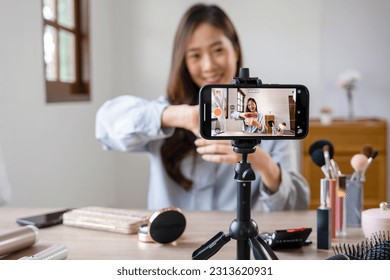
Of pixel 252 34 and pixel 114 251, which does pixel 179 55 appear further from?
pixel 252 34

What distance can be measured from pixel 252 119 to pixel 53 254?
9.1 inches

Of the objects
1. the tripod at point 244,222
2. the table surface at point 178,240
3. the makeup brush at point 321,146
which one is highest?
the makeup brush at point 321,146

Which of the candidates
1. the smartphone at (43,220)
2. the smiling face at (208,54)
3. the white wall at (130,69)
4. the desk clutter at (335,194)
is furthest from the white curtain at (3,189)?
the desk clutter at (335,194)

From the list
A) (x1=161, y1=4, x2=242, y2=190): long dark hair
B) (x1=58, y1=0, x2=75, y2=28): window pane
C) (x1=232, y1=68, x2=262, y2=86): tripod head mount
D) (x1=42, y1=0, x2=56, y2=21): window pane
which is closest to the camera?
(x1=232, y1=68, x2=262, y2=86): tripod head mount

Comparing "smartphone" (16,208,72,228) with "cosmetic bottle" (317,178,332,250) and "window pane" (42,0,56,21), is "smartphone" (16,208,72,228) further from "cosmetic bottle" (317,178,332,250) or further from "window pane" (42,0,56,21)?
"window pane" (42,0,56,21)

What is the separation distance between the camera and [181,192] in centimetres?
100

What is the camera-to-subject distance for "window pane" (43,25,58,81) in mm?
1115

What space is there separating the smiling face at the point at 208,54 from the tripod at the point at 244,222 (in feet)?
1.62

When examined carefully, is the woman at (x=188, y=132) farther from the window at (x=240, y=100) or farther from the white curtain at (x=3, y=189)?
the window at (x=240, y=100)

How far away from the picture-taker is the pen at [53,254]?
527 mm

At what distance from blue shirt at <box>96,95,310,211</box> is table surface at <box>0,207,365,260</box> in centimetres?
12

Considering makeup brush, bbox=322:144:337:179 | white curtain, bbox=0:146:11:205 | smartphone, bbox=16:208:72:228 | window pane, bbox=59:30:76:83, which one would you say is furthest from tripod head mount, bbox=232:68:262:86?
window pane, bbox=59:30:76:83

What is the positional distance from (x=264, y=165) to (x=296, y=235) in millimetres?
188

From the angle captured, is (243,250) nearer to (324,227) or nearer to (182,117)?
(324,227)
